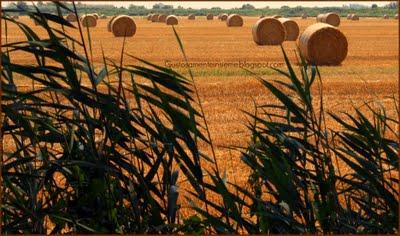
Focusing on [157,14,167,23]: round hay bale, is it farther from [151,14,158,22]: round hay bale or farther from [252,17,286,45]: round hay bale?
[252,17,286,45]: round hay bale

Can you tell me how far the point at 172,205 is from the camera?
3.03 m

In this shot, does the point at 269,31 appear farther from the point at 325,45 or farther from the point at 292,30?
the point at 325,45

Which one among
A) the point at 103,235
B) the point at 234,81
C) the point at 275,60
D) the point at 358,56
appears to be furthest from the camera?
the point at 358,56

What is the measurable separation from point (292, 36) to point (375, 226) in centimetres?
4138

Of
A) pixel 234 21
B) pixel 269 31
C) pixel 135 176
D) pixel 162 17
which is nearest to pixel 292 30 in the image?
pixel 269 31

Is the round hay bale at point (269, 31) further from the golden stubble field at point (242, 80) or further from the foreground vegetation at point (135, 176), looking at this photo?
the foreground vegetation at point (135, 176)

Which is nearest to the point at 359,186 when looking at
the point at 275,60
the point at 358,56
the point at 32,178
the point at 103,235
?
the point at 103,235

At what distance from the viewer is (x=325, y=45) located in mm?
27094

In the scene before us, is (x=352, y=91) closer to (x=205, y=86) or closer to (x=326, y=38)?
(x=205, y=86)

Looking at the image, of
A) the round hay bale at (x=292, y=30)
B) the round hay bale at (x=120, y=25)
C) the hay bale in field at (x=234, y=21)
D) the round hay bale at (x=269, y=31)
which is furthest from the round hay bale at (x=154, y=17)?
the round hay bale at (x=269, y=31)

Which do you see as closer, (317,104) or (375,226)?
(375,226)

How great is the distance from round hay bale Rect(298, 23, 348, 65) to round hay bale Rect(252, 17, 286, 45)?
393 inches

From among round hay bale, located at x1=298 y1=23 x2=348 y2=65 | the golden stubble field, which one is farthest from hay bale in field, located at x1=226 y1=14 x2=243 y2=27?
round hay bale, located at x1=298 y1=23 x2=348 y2=65

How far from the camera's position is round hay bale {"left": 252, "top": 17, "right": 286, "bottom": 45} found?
3747 cm
